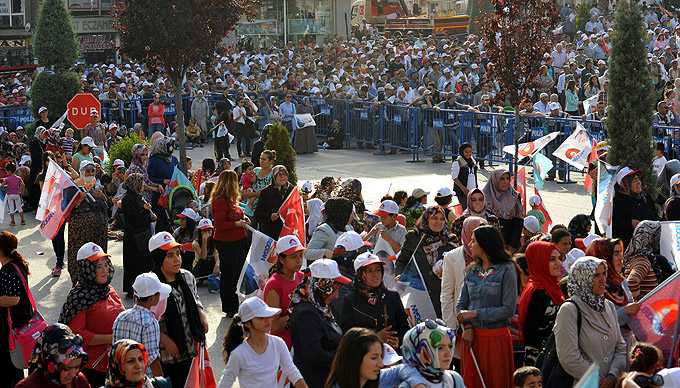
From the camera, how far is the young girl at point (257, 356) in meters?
7.73

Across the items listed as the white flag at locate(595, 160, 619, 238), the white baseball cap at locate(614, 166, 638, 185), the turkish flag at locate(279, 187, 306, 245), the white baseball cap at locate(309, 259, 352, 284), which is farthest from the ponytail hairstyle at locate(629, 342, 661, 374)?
the turkish flag at locate(279, 187, 306, 245)

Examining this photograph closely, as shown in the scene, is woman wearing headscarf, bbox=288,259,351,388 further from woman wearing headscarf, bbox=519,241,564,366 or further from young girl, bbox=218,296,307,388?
woman wearing headscarf, bbox=519,241,564,366

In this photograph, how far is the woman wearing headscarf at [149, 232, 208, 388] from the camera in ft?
29.1

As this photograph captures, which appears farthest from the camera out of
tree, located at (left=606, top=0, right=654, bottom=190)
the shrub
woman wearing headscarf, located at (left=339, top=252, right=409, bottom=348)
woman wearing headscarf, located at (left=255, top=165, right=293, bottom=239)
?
the shrub

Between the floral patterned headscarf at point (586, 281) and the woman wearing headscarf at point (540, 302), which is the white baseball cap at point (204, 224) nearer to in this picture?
the woman wearing headscarf at point (540, 302)

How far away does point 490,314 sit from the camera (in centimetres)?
864

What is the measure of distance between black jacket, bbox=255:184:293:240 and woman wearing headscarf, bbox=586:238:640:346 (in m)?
5.20

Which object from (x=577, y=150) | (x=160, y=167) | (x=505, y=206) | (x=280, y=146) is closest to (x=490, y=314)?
(x=505, y=206)

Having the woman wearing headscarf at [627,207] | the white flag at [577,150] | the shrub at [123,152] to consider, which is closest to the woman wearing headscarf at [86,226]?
the woman wearing headscarf at [627,207]

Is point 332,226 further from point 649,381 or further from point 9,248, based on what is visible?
point 649,381

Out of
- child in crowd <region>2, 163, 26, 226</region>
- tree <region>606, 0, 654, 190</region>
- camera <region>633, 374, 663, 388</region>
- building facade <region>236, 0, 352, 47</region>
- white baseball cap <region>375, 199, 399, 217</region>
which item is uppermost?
building facade <region>236, 0, 352, 47</region>

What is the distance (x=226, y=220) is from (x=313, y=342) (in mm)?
4970

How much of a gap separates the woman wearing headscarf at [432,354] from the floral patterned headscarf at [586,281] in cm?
152

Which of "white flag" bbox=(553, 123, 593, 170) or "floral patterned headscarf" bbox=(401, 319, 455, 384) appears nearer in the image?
"floral patterned headscarf" bbox=(401, 319, 455, 384)
